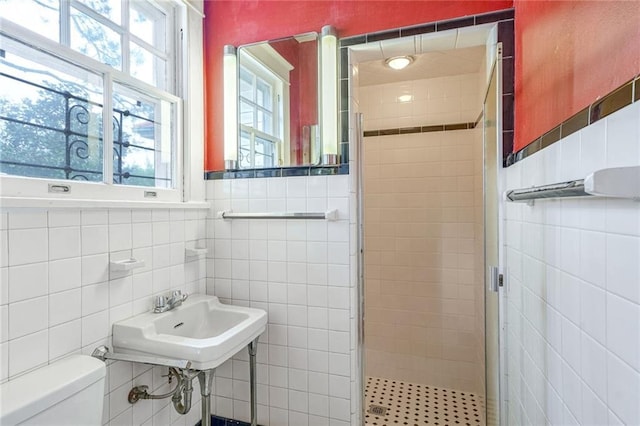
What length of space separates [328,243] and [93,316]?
1052mm

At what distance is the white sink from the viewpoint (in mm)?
1242

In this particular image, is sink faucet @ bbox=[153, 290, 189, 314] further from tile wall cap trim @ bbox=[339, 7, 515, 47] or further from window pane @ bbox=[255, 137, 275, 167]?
tile wall cap trim @ bbox=[339, 7, 515, 47]

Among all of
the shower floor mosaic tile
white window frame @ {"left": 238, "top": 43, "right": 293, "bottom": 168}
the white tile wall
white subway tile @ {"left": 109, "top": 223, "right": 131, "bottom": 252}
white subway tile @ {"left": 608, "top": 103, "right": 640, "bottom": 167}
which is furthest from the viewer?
the white tile wall

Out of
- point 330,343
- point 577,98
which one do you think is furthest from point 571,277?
point 330,343

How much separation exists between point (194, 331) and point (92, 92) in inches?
47.2

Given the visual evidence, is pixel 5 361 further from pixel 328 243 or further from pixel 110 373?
pixel 328 243

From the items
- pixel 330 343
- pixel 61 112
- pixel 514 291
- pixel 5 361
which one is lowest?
pixel 330 343

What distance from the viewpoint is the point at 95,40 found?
1.40 metres

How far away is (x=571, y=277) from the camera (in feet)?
2.66

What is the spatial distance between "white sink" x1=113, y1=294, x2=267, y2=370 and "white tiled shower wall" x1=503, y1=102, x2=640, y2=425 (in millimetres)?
1113

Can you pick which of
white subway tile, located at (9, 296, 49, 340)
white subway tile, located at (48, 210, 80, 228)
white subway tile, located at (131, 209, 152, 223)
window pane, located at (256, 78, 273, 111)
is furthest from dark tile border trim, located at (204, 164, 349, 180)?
white subway tile, located at (9, 296, 49, 340)

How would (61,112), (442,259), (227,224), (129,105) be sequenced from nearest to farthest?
1. (61,112)
2. (129,105)
3. (227,224)
4. (442,259)

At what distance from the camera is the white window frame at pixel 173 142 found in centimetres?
111

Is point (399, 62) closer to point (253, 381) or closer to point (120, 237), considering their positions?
point (120, 237)
